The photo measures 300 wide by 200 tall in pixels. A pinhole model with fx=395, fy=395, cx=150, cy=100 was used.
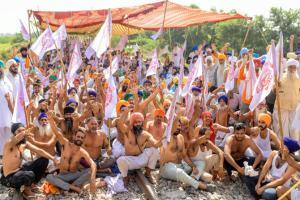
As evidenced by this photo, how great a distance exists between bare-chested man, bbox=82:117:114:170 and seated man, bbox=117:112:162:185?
438 mm

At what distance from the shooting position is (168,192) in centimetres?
620

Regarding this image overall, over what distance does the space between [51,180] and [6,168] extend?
2.30 ft

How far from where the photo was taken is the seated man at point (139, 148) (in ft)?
21.5

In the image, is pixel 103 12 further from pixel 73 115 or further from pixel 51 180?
pixel 51 180

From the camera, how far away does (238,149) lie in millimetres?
6801

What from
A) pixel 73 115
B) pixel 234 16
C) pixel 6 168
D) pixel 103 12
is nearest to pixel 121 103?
pixel 73 115

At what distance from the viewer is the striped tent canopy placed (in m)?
13.1

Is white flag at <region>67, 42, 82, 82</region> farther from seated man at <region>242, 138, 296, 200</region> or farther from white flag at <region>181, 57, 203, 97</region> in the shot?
seated man at <region>242, 138, 296, 200</region>

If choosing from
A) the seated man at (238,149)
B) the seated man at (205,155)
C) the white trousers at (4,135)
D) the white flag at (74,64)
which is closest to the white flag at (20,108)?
the white trousers at (4,135)

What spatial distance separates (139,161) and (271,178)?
210 centimetres

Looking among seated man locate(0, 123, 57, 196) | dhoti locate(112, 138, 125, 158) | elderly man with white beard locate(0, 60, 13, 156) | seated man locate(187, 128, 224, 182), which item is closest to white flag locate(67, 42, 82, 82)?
elderly man with white beard locate(0, 60, 13, 156)

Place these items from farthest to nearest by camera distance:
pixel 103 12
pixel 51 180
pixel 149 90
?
1. pixel 103 12
2. pixel 149 90
3. pixel 51 180

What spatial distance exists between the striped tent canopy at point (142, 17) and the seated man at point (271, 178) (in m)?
6.84

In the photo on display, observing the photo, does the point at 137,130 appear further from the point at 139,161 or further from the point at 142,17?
the point at 142,17
